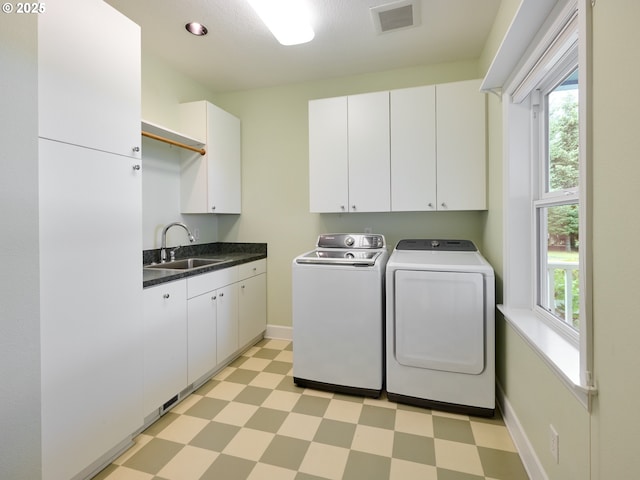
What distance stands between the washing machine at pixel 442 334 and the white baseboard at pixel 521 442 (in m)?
0.10

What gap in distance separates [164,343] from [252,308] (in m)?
1.14

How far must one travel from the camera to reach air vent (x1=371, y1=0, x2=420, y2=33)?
79.4 inches

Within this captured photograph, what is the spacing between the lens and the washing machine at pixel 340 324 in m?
2.15

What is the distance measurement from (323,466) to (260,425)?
492 mm

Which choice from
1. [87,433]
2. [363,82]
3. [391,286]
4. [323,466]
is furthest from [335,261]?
[363,82]

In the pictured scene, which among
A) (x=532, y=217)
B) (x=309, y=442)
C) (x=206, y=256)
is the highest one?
(x=532, y=217)

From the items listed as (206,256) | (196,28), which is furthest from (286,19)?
(206,256)

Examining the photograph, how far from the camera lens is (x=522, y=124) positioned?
1764mm

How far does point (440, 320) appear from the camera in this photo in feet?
6.51

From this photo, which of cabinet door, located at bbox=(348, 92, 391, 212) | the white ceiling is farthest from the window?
cabinet door, located at bbox=(348, 92, 391, 212)

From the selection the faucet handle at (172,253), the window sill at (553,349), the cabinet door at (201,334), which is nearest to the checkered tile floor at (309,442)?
the cabinet door at (201,334)

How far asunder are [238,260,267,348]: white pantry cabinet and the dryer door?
4.74 ft

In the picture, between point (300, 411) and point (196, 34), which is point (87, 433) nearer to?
point (300, 411)

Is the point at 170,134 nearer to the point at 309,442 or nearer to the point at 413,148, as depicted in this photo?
the point at 413,148
